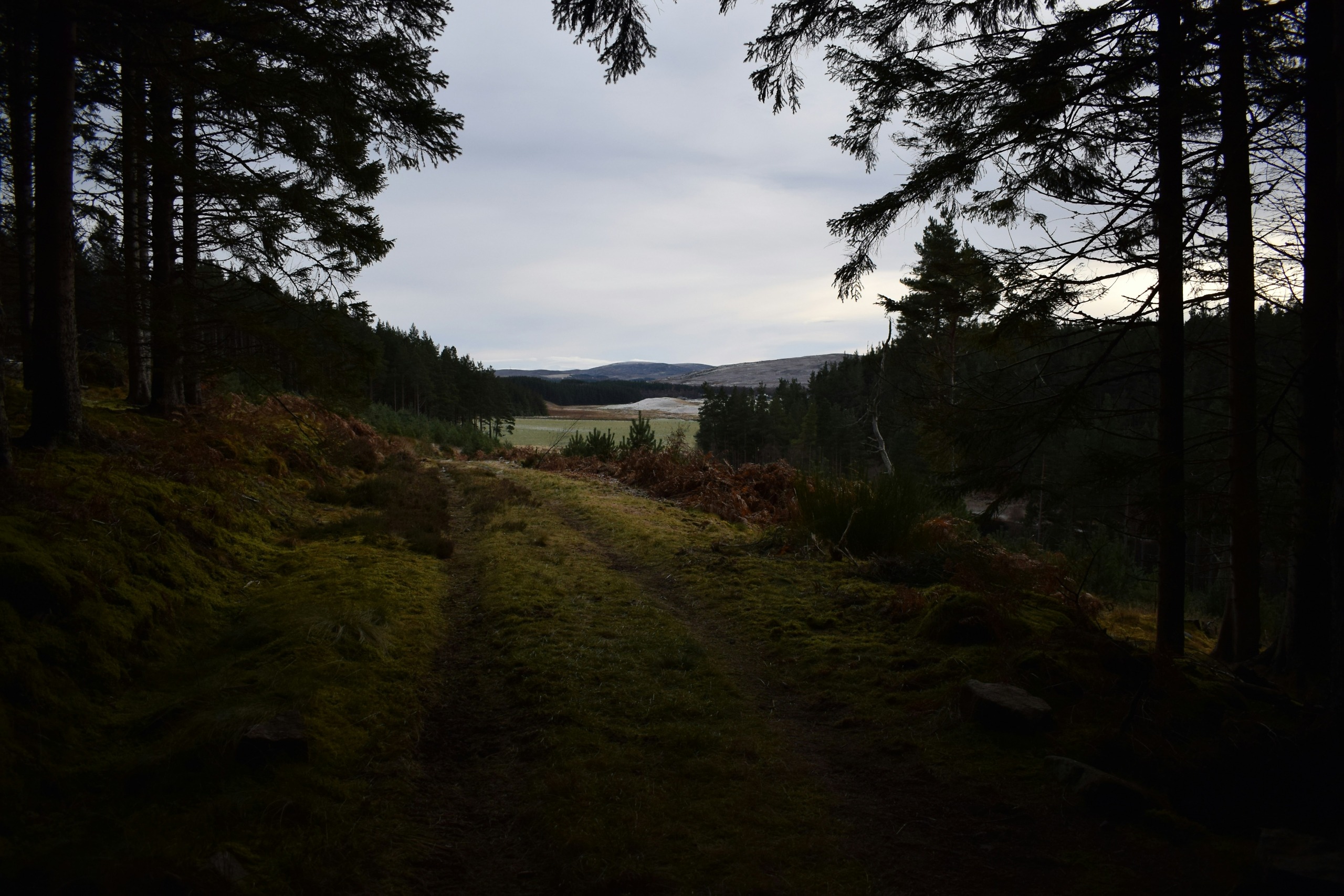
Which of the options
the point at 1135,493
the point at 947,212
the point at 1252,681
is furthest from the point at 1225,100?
the point at 1252,681

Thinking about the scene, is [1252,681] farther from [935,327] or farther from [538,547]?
[935,327]

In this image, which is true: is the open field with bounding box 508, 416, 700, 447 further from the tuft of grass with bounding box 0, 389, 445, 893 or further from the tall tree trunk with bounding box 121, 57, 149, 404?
the tuft of grass with bounding box 0, 389, 445, 893

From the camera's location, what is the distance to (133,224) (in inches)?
418

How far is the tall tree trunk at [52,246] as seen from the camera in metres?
6.63

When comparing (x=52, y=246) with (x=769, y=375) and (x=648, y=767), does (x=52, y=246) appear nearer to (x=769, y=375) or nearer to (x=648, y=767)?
(x=648, y=767)

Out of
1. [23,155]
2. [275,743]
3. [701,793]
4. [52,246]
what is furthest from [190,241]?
[701,793]

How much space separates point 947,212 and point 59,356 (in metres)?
9.28

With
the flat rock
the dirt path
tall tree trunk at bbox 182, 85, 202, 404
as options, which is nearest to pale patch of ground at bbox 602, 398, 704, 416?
tall tree trunk at bbox 182, 85, 202, 404

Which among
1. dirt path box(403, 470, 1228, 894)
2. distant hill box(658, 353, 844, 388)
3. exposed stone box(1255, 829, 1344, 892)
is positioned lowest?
dirt path box(403, 470, 1228, 894)

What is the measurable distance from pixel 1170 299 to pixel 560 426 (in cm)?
8120

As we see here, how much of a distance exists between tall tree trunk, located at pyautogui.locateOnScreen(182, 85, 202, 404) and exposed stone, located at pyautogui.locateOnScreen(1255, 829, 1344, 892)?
1061 centimetres

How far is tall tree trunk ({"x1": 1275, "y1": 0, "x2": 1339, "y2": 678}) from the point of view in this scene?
4746 millimetres

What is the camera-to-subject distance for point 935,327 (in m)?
19.5

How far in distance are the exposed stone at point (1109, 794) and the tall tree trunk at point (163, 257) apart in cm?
1030
